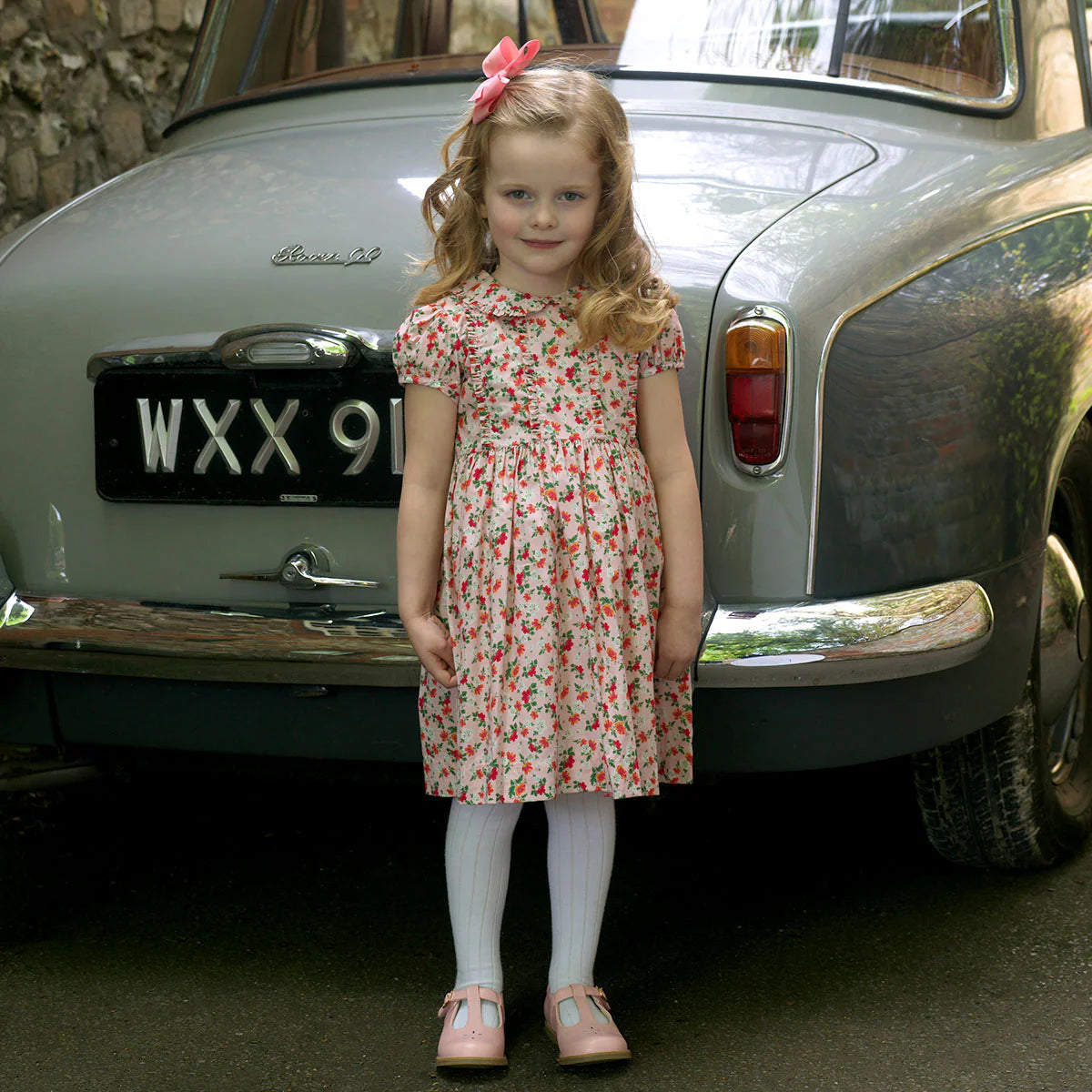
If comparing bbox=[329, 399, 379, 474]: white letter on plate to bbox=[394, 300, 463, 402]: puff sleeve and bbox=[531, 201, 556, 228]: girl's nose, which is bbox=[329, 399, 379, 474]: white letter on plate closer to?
bbox=[394, 300, 463, 402]: puff sleeve

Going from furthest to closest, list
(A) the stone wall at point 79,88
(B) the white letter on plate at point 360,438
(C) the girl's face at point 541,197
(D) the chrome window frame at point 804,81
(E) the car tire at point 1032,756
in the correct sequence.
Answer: (A) the stone wall at point 79,88, (D) the chrome window frame at point 804,81, (E) the car tire at point 1032,756, (B) the white letter on plate at point 360,438, (C) the girl's face at point 541,197

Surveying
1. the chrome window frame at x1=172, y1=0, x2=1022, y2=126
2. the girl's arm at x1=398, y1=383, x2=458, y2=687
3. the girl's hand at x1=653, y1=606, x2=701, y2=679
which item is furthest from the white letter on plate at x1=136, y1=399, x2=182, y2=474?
the chrome window frame at x1=172, y1=0, x2=1022, y2=126

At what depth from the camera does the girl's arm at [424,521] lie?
6.55 feet

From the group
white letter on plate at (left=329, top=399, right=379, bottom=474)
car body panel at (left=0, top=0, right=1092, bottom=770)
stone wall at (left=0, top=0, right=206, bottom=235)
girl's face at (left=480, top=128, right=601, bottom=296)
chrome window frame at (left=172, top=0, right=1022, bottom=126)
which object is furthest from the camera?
stone wall at (left=0, top=0, right=206, bottom=235)

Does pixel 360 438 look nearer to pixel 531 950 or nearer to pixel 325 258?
pixel 325 258

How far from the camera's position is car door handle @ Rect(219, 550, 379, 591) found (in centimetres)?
217

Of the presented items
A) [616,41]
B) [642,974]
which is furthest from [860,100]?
[642,974]

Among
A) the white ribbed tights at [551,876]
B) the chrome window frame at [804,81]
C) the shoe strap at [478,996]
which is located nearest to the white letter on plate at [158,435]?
the white ribbed tights at [551,876]

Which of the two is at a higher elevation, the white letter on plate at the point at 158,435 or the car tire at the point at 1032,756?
the white letter on plate at the point at 158,435

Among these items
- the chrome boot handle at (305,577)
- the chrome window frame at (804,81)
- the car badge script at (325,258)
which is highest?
the chrome window frame at (804,81)

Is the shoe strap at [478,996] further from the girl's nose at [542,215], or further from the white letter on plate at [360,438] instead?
the girl's nose at [542,215]

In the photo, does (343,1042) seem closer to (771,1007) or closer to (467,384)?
(771,1007)

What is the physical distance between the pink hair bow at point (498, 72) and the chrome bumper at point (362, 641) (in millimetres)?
734

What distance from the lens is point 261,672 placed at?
2146 millimetres
